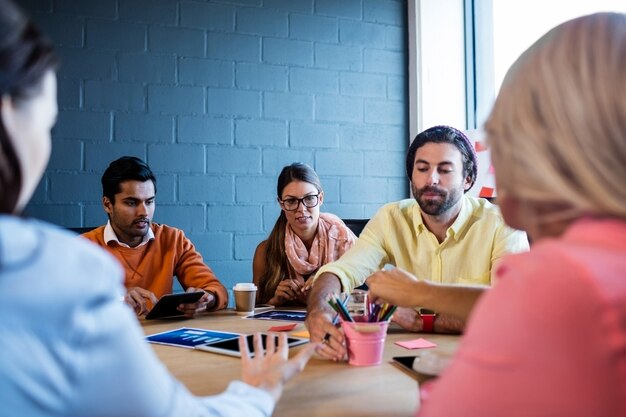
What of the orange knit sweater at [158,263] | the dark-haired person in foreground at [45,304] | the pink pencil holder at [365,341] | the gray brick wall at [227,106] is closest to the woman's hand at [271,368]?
the pink pencil holder at [365,341]

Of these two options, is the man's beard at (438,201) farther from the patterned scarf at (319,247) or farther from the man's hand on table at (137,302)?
the man's hand on table at (137,302)

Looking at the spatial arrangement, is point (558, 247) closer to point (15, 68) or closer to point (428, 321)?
point (15, 68)

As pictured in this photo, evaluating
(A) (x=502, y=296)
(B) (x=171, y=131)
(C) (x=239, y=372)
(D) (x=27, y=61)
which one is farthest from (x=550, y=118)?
(B) (x=171, y=131)

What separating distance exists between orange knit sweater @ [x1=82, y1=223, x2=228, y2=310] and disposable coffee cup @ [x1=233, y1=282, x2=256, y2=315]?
519mm

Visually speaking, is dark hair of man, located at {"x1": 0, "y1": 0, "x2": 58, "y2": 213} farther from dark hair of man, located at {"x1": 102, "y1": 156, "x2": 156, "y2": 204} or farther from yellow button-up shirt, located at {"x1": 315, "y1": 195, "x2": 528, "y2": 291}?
dark hair of man, located at {"x1": 102, "y1": 156, "x2": 156, "y2": 204}

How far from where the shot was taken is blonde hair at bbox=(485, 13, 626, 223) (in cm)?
56

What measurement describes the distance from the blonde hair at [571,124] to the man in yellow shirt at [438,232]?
4.54 ft

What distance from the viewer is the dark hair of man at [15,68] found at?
1.77 ft

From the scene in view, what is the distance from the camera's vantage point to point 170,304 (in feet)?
6.24

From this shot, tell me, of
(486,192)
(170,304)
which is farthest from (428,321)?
(486,192)

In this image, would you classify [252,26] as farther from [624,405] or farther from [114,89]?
[624,405]

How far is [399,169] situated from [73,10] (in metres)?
2.01

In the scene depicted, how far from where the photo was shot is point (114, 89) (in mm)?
3021

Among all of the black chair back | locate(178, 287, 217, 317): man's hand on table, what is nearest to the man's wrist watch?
locate(178, 287, 217, 317): man's hand on table
